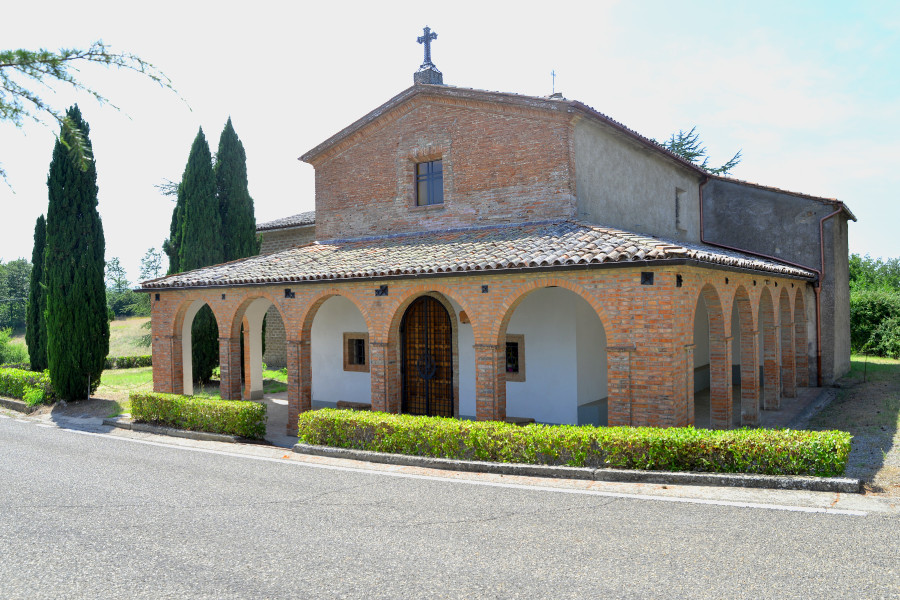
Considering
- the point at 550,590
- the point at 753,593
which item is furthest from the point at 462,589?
the point at 753,593

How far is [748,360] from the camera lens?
1242cm

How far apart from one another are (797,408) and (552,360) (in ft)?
20.3

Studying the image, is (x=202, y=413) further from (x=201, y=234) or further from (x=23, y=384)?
(x=201, y=234)

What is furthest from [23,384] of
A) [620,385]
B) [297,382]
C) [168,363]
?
[620,385]

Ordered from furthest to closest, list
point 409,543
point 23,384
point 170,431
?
point 23,384, point 170,431, point 409,543

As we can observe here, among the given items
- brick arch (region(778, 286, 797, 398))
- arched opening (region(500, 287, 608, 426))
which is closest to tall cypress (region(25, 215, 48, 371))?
arched opening (region(500, 287, 608, 426))

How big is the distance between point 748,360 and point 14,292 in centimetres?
6952

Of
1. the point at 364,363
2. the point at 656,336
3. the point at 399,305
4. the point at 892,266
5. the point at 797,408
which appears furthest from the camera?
the point at 892,266

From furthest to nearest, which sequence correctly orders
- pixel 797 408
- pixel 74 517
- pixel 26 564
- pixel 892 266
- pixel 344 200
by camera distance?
1. pixel 892 266
2. pixel 344 200
3. pixel 797 408
4. pixel 74 517
5. pixel 26 564

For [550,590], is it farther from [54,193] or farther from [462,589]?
[54,193]

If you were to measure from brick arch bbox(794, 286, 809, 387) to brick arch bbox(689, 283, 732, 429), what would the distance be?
6.76 m

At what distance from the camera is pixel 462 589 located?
15.8 feet

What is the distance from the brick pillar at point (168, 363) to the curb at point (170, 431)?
148 centimetres

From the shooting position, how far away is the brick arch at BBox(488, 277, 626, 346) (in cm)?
959
